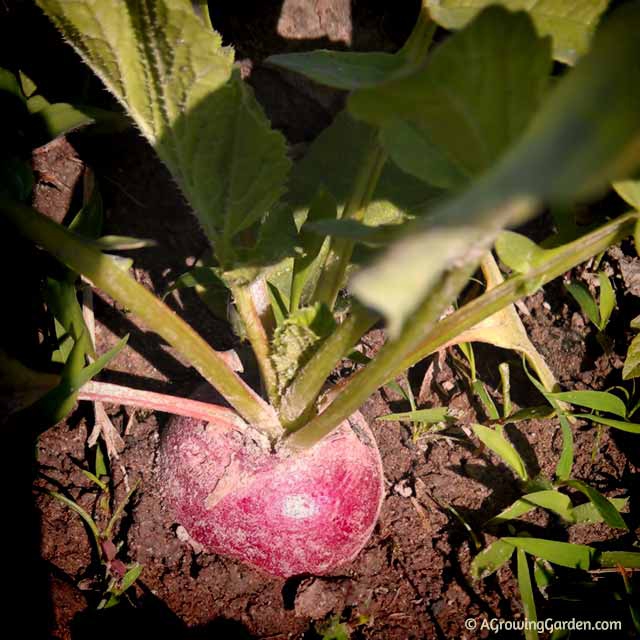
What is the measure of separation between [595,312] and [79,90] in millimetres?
1226

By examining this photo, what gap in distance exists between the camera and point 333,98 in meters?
1.46

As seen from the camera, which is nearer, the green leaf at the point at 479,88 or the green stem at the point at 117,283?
the green leaf at the point at 479,88

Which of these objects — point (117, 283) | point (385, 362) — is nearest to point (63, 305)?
point (117, 283)

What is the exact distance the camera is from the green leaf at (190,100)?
0.65m

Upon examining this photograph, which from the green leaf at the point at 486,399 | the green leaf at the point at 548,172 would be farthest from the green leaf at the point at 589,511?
the green leaf at the point at 548,172

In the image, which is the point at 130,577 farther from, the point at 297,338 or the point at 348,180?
the point at 348,180

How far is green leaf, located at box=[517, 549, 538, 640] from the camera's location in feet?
3.43

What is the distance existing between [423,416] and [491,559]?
297 mm

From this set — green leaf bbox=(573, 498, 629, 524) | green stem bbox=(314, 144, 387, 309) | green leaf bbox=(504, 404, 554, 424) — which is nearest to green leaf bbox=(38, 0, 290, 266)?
green stem bbox=(314, 144, 387, 309)

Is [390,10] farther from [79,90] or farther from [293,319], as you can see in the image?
[293,319]

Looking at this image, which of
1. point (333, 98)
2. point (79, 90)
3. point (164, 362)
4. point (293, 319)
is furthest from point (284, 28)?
point (293, 319)

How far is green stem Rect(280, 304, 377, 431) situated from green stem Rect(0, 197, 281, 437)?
0.29 ft

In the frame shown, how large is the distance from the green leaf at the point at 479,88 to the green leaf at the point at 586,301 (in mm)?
940

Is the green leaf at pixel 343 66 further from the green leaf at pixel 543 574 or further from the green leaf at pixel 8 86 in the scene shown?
the green leaf at pixel 543 574
